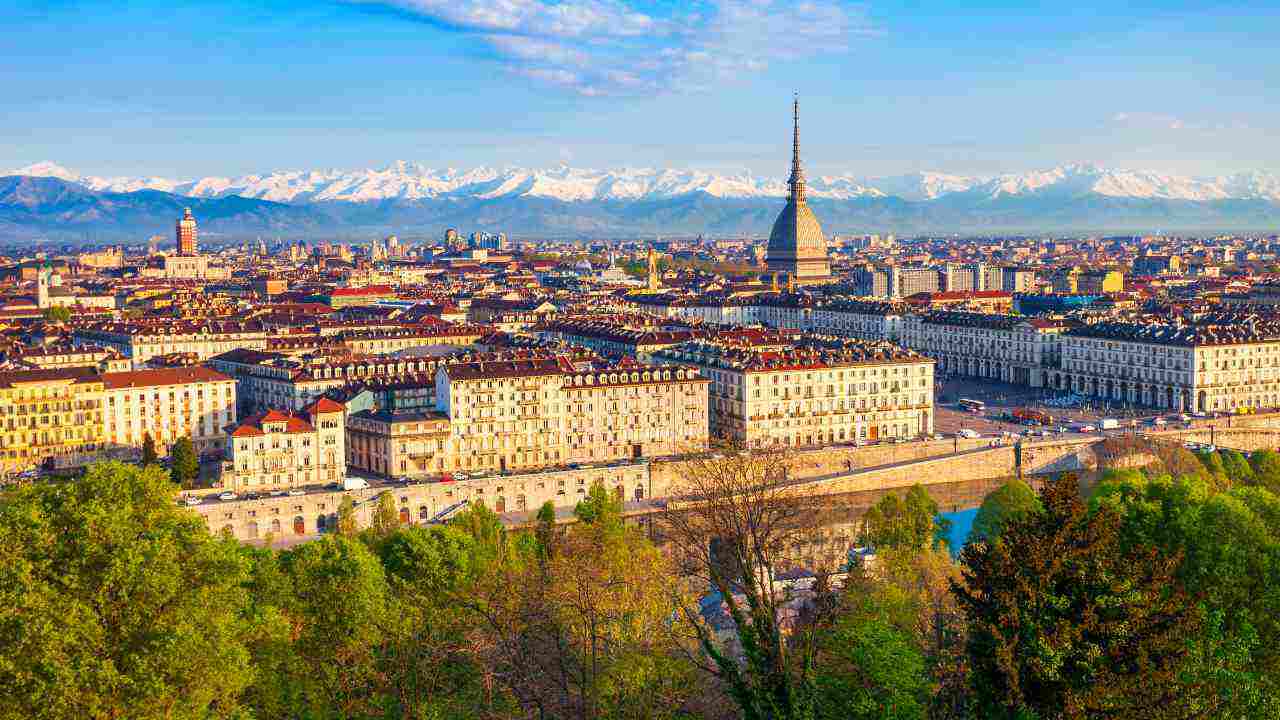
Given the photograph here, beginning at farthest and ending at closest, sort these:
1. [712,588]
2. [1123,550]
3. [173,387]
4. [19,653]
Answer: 1. [173,387]
2. [712,588]
3. [1123,550]
4. [19,653]

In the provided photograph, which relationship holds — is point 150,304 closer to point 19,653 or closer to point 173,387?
point 173,387

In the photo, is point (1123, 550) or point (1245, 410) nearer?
point (1123, 550)

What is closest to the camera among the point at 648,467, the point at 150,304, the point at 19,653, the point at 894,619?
the point at 19,653

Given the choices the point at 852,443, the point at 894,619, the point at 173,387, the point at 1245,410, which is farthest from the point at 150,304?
the point at 894,619

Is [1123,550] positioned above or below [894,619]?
above

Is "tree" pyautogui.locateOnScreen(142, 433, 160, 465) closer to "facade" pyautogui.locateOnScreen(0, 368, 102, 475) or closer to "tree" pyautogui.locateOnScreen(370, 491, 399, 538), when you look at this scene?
"facade" pyautogui.locateOnScreen(0, 368, 102, 475)

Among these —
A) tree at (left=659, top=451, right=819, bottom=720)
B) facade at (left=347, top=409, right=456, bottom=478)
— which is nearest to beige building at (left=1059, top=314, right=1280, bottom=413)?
facade at (left=347, top=409, right=456, bottom=478)

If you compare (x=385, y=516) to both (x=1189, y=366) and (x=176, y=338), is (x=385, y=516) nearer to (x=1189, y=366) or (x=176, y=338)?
(x=176, y=338)
